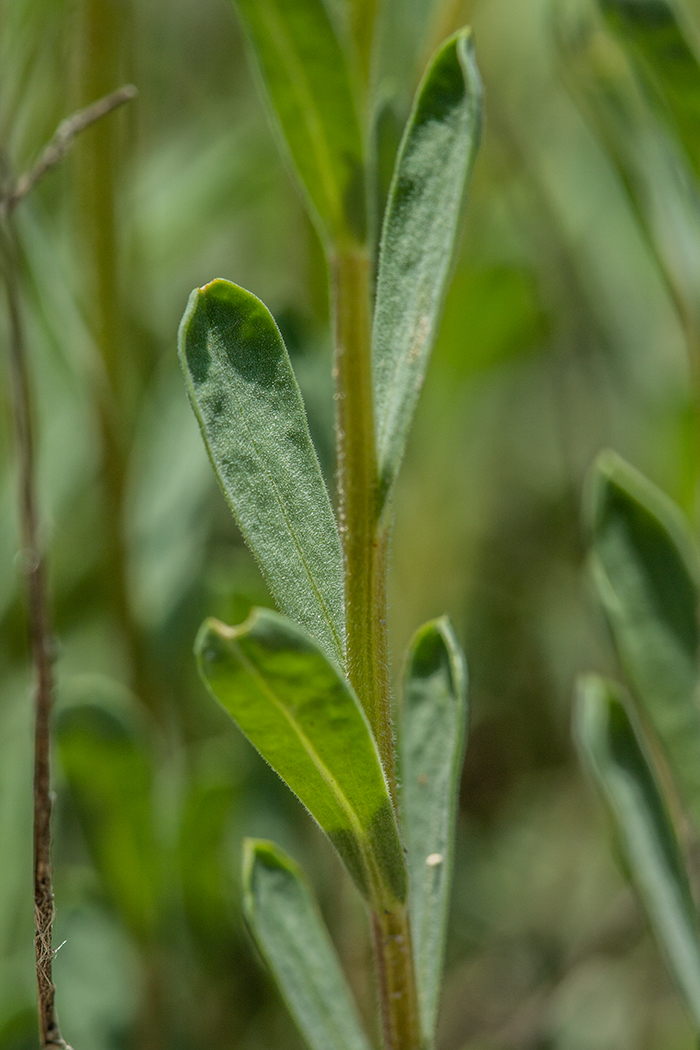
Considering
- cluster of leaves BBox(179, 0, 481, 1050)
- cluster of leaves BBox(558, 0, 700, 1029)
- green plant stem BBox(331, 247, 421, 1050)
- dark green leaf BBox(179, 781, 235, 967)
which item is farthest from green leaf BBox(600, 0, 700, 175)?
dark green leaf BBox(179, 781, 235, 967)

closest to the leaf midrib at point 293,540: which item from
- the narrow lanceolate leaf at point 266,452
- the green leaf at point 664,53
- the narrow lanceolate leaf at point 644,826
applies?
the narrow lanceolate leaf at point 266,452

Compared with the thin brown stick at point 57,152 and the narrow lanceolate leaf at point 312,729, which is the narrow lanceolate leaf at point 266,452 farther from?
the thin brown stick at point 57,152

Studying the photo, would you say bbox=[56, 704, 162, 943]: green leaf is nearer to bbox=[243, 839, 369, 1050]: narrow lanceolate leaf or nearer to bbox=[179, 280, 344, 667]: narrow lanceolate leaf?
bbox=[243, 839, 369, 1050]: narrow lanceolate leaf

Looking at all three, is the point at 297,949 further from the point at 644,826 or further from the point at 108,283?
the point at 108,283

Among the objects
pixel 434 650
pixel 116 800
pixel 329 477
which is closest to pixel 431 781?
pixel 434 650

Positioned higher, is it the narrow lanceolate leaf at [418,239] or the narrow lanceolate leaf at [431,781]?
the narrow lanceolate leaf at [418,239]

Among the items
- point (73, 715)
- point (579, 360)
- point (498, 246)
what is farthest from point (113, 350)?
point (579, 360)

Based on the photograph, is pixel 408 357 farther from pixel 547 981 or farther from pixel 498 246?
pixel 498 246
